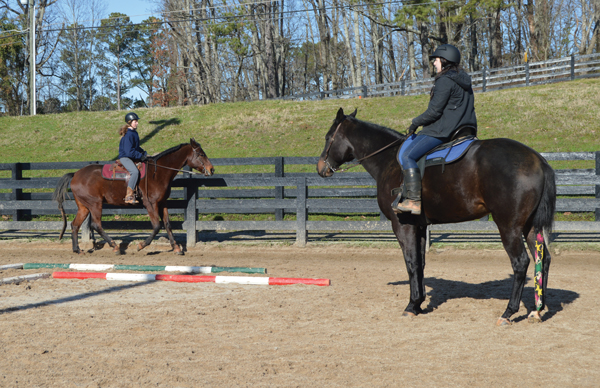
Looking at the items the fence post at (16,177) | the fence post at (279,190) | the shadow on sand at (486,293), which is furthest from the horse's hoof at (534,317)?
the fence post at (16,177)

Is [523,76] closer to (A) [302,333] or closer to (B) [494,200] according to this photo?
(B) [494,200]

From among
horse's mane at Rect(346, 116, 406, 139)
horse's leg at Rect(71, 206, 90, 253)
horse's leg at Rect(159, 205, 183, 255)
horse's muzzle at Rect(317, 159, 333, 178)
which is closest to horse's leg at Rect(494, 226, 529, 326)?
horse's mane at Rect(346, 116, 406, 139)

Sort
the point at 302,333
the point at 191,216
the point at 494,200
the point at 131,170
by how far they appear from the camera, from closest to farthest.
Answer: the point at 302,333, the point at 494,200, the point at 131,170, the point at 191,216

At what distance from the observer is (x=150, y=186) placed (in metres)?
10.6

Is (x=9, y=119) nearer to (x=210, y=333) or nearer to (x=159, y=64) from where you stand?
(x=159, y=64)

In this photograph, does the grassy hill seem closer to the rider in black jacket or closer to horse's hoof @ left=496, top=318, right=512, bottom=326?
the rider in black jacket

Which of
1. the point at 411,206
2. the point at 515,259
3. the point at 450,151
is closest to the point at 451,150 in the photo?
the point at 450,151

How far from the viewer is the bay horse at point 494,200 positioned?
5.20 m

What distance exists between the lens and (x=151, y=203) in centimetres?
1055

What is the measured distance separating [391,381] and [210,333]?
198 cm

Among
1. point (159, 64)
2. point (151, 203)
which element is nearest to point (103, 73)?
point (159, 64)

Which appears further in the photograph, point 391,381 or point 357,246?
point 357,246

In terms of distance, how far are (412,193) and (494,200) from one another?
2.83 feet

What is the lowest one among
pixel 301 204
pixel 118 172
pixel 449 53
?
pixel 301 204
